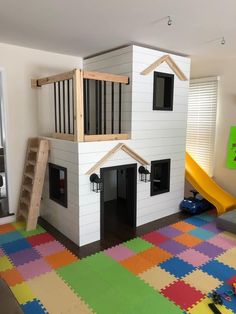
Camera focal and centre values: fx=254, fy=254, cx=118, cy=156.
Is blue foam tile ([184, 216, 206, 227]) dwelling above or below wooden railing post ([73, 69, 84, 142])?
below

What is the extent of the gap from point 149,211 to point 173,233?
56cm

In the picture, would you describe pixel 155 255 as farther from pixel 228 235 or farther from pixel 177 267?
pixel 228 235

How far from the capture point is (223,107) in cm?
478

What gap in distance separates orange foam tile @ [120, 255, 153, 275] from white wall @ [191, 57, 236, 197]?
262 centimetres

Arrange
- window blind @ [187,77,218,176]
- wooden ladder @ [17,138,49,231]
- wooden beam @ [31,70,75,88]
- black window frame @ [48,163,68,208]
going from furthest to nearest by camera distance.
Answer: window blind @ [187,77,218,176], wooden ladder @ [17,138,49,231], black window frame @ [48,163,68,208], wooden beam @ [31,70,75,88]

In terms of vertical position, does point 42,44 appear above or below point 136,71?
above

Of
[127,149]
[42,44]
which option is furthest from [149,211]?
[42,44]

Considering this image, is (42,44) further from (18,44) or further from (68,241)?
(68,241)

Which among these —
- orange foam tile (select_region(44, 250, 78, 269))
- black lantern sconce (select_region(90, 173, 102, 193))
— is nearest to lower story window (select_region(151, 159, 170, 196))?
black lantern sconce (select_region(90, 173, 102, 193))

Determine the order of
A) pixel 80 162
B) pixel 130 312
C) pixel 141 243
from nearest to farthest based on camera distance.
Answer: pixel 130 312
pixel 80 162
pixel 141 243

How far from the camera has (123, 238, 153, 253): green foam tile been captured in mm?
3402

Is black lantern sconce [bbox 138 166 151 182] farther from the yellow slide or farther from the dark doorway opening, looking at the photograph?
the yellow slide

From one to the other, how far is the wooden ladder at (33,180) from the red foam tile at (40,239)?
0.89 feet

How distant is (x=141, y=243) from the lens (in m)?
3.56
